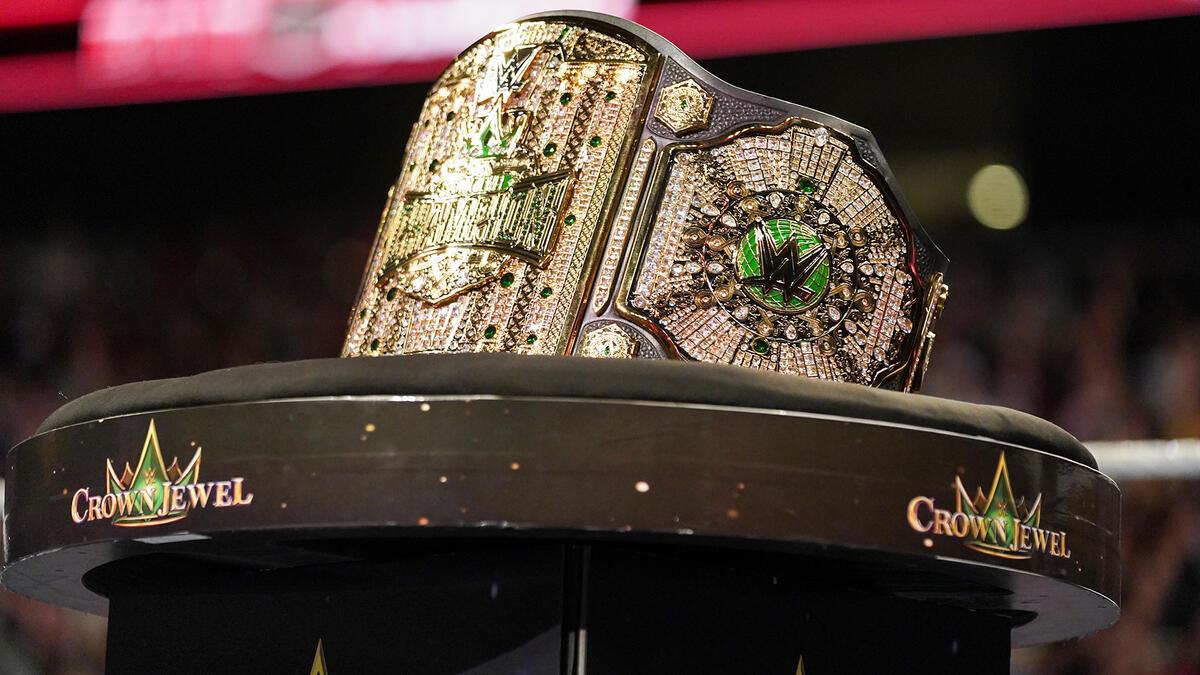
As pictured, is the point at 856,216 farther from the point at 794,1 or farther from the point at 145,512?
the point at 794,1

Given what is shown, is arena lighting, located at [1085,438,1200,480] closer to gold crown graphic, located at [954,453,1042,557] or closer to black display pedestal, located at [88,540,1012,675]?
black display pedestal, located at [88,540,1012,675]

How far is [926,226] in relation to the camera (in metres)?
2.19

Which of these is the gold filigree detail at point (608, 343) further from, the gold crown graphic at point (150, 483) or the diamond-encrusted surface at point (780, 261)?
the gold crown graphic at point (150, 483)

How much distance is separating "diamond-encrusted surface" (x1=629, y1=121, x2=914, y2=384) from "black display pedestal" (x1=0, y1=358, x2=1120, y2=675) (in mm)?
123

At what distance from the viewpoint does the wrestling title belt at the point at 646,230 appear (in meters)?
0.78

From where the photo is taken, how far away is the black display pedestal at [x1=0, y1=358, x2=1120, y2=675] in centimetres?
60

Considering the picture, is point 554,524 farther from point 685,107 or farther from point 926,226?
point 926,226

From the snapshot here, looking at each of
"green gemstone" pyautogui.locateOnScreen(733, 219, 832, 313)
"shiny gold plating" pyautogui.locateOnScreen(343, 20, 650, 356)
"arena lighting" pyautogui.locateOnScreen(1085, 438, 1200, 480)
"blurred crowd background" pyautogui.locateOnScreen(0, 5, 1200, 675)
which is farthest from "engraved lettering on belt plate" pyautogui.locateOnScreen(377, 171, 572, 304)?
"blurred crowd background" pyautogui.locateOnScreen(0, 5, 1200, 675)

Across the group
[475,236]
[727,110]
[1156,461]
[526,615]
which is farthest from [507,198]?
[1156,461]

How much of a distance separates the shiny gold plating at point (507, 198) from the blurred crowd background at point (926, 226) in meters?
1.25

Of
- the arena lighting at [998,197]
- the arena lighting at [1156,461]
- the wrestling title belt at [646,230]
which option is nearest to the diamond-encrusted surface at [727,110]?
the wrestling title belt at [646,230]

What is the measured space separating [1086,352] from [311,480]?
165cm

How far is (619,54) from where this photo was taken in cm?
84

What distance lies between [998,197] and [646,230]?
1.48m
